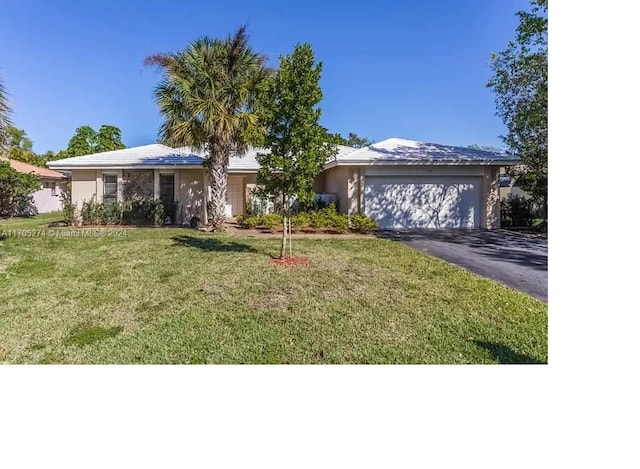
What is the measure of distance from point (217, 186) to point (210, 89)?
8.58 feet

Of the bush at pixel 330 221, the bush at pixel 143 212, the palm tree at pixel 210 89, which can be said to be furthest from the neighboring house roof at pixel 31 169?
the bush at pixel 330 221

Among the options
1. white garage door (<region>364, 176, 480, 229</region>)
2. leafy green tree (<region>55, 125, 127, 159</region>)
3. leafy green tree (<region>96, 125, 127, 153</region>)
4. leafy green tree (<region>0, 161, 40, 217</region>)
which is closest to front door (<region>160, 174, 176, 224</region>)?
leafy green tree (<region>55, 125, 127, 159</region>)

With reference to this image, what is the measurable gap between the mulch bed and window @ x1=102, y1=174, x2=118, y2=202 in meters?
8.82

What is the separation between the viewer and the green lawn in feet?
10.9

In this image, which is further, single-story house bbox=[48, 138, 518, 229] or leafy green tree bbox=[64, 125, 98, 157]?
leafy green tree bbox=[64, 125, 98, 157]

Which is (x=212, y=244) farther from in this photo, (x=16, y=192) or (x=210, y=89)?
(x=16, y=192)

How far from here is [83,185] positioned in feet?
40.9

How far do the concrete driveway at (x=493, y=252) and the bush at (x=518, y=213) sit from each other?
1.47m

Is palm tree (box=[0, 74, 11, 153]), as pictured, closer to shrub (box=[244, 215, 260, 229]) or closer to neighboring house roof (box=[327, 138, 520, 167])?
shrub (box=[244, 215, 260, 229])

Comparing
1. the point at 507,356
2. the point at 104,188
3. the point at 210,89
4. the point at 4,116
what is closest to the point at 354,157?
the point at 210,89

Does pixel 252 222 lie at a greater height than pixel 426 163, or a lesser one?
lesser

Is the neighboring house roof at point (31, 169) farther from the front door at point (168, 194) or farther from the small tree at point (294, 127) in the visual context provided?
the small tree at point (294, 127)
